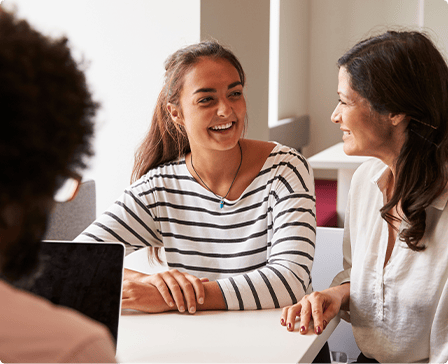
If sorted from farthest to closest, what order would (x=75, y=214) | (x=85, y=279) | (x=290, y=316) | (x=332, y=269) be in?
(x=75, y=214), (x=332, y=269), (x=290, y=316), (x=85, y=279)

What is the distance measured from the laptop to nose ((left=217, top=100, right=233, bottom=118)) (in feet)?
1.83

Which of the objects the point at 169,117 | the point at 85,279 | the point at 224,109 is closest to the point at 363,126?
the point at 224,109

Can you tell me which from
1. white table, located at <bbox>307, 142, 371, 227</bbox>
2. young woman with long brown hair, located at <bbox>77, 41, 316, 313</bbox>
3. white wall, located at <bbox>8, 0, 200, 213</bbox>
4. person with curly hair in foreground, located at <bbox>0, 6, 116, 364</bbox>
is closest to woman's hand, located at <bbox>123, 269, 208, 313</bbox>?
young woman with long brown hair, located at <bbox>77, 41, 316, 313</bbox>

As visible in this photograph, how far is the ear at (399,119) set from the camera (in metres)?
1.21

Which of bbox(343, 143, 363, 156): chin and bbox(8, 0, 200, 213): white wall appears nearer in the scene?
bbox(343, 143, 363, 156): chin

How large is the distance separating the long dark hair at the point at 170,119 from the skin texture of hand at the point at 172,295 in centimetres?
46

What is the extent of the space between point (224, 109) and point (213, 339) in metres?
0.61

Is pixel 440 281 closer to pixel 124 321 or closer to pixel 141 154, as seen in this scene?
pixel 124 321

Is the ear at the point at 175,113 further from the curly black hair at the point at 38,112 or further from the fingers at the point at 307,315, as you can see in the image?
the curly black hair at the point at 38,112

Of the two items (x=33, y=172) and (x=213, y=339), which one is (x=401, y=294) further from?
(x=33, y=172)

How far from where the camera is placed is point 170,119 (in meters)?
1.51

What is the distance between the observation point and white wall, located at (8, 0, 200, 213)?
2.18 metres

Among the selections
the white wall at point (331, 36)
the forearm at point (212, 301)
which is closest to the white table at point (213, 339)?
the forearm at point (212, 301)

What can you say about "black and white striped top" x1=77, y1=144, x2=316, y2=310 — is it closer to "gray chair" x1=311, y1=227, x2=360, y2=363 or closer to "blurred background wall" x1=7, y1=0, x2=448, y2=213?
"gray chair" x1=311, y1=227, x2=360, y2=363
